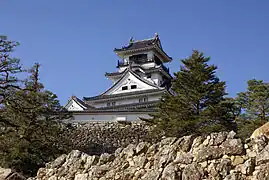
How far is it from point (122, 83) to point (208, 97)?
1439 cm

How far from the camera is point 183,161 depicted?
18.5 feet

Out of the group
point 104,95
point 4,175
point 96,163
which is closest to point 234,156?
point 96,163

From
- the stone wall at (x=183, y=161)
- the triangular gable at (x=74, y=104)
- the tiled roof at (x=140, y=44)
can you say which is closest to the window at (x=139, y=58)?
the tiled roof at (x=140, y=44)

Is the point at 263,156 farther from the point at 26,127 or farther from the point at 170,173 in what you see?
the point at 26,127

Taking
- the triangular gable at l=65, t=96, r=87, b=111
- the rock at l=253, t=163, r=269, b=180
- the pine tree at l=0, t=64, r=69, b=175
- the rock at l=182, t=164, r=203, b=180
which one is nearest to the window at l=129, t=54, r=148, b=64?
the triangular gable at l=65, t=96, r=87, b=111

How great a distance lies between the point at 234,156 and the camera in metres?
5.24

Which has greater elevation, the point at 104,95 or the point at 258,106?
the point at 104,95

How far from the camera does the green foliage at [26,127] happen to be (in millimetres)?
11992

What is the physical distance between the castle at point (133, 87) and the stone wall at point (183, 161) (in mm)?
11373

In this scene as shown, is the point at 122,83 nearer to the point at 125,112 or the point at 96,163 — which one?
the point at 125,112

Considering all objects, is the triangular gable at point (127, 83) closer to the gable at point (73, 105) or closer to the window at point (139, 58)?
the gable at point (73, 105)

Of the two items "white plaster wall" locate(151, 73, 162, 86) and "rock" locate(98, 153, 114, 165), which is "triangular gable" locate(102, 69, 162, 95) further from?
"rock" locate(98, 153, 114, 165)

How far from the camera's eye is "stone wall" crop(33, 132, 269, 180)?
5.04 m

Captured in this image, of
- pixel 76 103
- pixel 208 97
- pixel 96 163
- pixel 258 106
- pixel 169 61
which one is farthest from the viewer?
pixel 169 61
